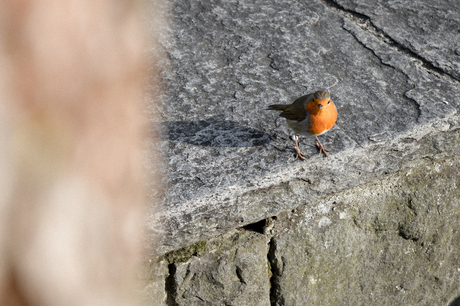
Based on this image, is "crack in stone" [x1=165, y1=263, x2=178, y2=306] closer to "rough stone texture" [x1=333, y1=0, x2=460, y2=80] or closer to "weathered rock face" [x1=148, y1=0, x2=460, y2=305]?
"weathered rock face" [x1=148, y1=0, x2=460, y2=305]

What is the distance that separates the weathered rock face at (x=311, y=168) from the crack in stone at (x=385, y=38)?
1 centimetres

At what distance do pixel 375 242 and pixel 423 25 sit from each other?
4.09 ft

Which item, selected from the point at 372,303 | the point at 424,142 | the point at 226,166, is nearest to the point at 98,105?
the point at 226,166

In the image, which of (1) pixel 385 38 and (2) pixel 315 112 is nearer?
(2) pixel 315 112

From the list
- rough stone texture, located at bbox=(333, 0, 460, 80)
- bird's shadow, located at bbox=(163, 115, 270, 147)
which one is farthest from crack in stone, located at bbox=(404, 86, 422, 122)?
bird's shadow, located at bbox=(163, 115, 270, 147)

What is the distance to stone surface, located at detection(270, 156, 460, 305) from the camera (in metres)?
1.65

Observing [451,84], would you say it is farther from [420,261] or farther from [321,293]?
[321,293]

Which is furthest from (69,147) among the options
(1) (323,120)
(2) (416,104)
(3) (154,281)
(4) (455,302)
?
(4) (455,302)

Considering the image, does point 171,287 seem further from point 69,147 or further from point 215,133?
point 69,147

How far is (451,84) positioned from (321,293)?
1091 mm

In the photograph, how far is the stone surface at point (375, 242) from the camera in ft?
5.42

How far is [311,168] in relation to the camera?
4.91 ft

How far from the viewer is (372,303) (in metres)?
1.90

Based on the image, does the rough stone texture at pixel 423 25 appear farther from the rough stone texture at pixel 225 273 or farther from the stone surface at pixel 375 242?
the rough stone texture at pixel 225 273
